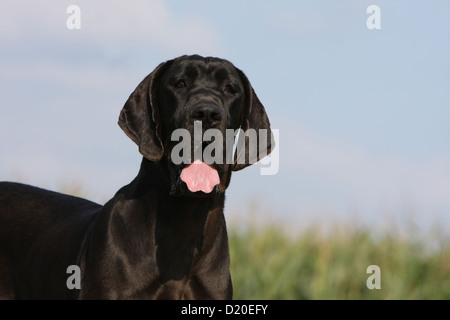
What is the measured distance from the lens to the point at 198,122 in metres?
5.19

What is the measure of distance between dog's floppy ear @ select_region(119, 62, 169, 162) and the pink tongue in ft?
→ 1.44

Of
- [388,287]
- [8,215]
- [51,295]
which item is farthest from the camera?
[388,287]

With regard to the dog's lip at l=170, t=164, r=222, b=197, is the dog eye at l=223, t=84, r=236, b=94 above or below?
above

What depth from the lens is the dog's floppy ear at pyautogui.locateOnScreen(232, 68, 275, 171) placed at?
230 inches

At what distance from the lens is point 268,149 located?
19.9 ft

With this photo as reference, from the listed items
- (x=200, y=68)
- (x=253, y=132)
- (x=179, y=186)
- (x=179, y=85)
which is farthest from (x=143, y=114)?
(x=253, y=132)

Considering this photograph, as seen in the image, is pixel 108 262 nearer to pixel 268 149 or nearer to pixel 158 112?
pixel 158 112

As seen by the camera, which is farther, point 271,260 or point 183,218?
point 271,260

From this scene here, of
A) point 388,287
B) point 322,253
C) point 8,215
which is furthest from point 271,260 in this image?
point 8,215

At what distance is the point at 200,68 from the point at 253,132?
0.72 metres

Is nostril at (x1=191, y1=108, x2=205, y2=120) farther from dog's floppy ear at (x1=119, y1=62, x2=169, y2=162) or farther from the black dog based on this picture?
dog's floppy ear at (x1=119, y1=62, x2=169, y2=162)

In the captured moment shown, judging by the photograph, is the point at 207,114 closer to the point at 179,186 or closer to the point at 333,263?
the point at 179,186

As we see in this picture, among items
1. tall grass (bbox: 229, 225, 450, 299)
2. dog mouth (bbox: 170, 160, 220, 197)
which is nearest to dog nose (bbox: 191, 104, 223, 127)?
dog mouth (bbox: 170, 160, 220, 197)

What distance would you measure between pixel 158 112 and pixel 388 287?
6685mm
